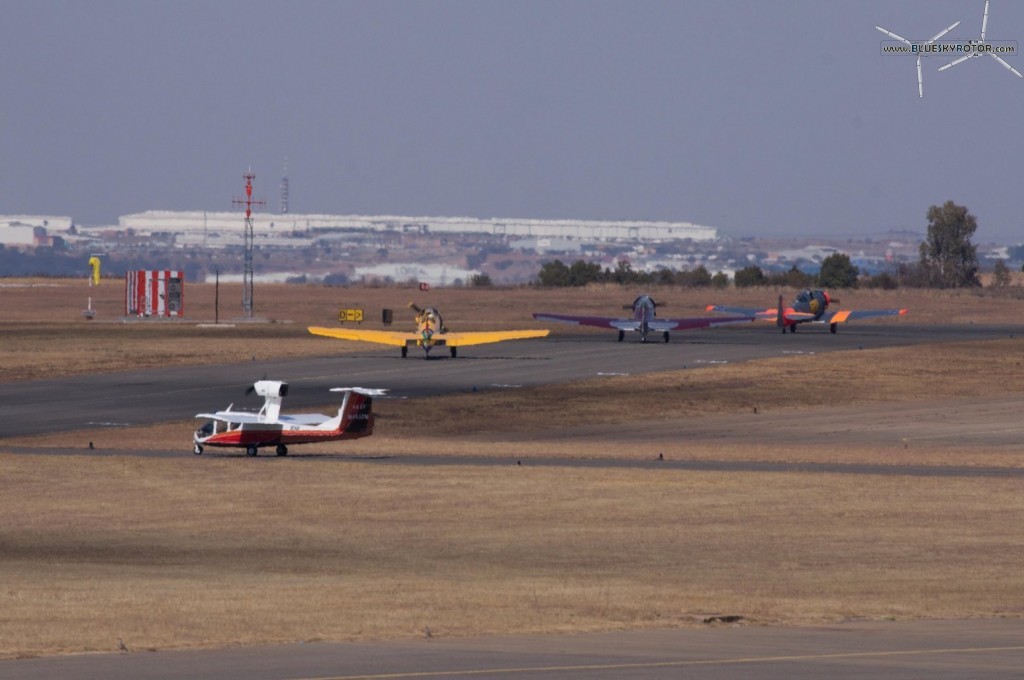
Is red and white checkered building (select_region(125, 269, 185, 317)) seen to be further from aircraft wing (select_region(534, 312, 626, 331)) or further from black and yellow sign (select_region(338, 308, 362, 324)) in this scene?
aircraft wing (select_region(534, 312, 626, 331))

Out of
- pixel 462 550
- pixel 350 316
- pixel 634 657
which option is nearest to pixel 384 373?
pixel 462 550

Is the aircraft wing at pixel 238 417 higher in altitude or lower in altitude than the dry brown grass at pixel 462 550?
higher

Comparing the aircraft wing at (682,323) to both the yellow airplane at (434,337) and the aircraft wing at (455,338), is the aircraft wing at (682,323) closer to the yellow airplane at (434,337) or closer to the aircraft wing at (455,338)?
the aircraft wing at (455,338)

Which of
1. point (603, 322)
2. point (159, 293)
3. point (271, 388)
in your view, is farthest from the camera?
point (159, 293)

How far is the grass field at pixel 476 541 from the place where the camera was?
24.4 meters

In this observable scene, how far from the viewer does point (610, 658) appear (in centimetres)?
2086

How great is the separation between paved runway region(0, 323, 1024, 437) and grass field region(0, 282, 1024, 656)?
17.2ft

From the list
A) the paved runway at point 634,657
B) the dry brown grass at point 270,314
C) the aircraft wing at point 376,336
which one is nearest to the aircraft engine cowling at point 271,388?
the paved runway at point 634,657

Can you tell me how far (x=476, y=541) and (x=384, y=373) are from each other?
47258 mm

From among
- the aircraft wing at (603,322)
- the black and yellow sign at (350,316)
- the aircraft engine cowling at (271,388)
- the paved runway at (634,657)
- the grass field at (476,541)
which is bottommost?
the grass field at (476,541)

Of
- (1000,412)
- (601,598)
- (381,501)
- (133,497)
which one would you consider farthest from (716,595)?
(1000,412)

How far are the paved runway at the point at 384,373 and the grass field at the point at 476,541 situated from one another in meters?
5.24

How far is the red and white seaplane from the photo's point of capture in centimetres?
5078

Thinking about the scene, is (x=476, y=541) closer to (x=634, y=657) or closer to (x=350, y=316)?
(x=634, y=657)
